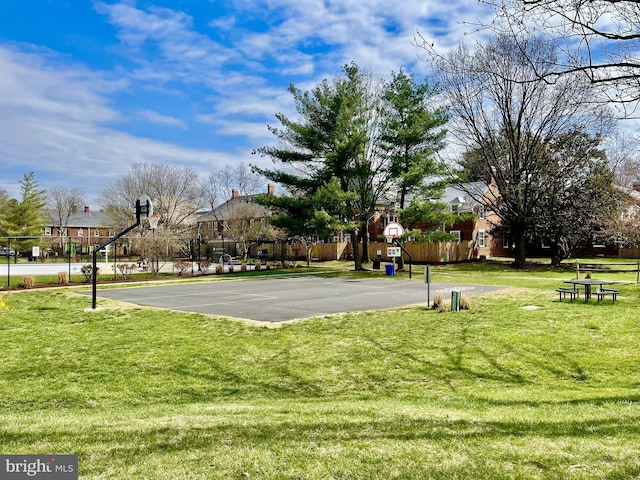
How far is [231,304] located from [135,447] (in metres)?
12.3

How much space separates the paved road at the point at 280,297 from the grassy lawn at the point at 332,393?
149 centimetres

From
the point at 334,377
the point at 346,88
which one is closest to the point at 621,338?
the point at 334,377

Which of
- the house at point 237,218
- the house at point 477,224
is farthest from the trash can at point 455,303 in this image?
the house at point 237,218

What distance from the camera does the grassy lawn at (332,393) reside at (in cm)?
362

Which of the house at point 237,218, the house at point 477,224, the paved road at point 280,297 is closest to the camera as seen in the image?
the paved road at point 280,297

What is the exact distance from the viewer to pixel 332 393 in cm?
718

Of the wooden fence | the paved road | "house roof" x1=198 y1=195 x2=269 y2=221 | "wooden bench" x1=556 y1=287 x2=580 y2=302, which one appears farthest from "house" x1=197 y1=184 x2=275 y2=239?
the wooden fence

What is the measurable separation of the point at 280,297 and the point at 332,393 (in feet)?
36.7

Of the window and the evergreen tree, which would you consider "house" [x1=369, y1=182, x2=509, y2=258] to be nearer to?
the window

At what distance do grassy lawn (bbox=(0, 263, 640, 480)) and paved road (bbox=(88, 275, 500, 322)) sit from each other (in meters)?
1.49

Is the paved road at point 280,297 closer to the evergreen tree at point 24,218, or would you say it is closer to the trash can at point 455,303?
the trash can at point 455,303

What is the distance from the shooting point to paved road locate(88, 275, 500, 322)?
1460cm

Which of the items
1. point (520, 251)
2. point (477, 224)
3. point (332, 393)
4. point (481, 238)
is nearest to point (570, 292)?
point (332, 393)

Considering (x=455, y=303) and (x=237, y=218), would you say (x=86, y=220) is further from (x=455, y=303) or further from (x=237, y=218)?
(x=455, y=303)
